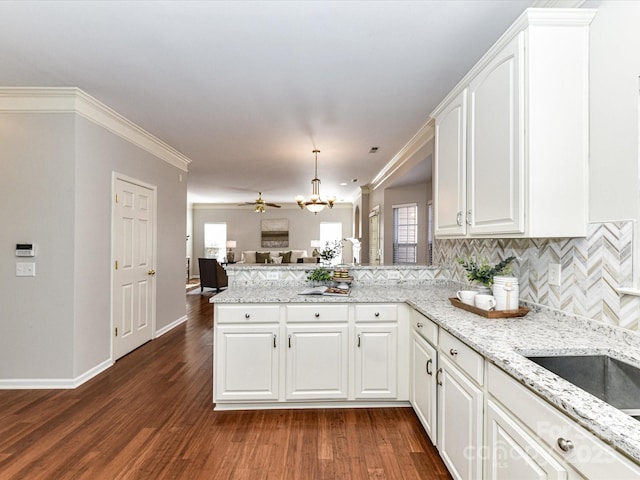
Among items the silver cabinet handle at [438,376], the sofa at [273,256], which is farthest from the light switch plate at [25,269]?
the sofa at [273,256]

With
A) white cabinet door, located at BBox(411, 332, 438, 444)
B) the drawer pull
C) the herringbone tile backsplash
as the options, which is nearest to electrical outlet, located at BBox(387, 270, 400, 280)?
white cabinet door, located at BBox(411, 332, 438, 444)

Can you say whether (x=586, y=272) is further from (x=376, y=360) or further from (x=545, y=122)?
(x=376, y=360)

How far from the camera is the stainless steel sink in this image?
3.99 feet

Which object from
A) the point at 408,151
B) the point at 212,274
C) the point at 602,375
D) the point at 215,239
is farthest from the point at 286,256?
the point at 602,375

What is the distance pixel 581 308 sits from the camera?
160cm

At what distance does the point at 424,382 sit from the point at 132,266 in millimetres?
3446

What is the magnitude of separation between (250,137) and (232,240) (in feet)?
24.4

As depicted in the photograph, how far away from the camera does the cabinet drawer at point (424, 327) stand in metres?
1.98

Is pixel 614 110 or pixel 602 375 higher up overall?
pixel 614 110

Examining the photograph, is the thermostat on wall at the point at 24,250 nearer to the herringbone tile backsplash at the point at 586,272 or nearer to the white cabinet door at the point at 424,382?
the white cabinet door at the point at 424,382

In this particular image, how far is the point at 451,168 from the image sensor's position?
7.30 feet

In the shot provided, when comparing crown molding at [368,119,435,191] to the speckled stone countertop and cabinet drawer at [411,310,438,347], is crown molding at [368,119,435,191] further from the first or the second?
cabinet drawer at [411,310,438,347]

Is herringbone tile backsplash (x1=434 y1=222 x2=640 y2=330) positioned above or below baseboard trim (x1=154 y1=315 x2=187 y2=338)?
above

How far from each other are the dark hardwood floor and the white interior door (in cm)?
86
